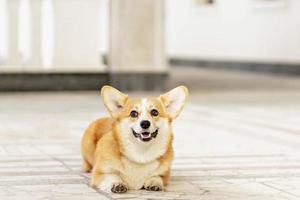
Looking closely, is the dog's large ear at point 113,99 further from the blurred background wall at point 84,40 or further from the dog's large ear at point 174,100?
the blurred background wall at point 84,40

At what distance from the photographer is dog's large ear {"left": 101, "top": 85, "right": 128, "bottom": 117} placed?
5.07 m

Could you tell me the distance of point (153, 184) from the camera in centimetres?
500

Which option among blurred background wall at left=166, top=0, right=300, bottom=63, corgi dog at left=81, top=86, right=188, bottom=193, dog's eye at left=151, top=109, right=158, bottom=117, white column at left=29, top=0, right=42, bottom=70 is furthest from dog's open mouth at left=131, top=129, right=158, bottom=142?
blurred background wall at left=166, top=0, right=300, bottom=63

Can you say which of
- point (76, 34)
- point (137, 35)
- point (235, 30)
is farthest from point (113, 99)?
point (235, 30)

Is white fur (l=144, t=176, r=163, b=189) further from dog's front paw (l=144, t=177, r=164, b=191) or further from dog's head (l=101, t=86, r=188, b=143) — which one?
dog's head (l=101, t=86, r=188, b=143)

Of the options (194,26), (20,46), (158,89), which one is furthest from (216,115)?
(194,26)

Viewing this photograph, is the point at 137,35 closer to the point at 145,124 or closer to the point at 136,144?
the point at 136,144

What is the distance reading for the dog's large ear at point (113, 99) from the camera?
5.07m

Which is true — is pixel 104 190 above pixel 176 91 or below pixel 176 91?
below

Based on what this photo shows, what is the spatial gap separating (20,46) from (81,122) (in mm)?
4540

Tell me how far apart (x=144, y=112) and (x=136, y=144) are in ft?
0.65

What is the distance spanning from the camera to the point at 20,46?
1354 centimetres

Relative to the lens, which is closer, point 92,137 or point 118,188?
point 118,188

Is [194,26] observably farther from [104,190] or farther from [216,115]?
[104,190]
